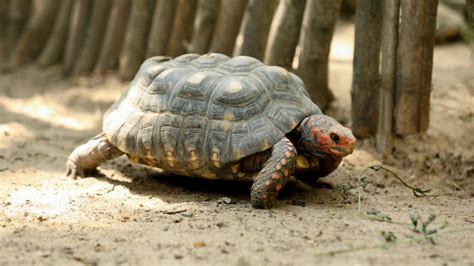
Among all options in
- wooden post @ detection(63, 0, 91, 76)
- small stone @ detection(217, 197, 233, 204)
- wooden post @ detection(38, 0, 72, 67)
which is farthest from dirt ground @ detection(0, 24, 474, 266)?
wooden post @ detection(38, 0, 72, 67)

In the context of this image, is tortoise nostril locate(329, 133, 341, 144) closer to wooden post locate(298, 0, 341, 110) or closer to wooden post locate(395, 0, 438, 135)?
wooden post locate(395, 0, 438, 135)

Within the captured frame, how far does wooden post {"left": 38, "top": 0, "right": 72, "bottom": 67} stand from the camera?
28.8ft

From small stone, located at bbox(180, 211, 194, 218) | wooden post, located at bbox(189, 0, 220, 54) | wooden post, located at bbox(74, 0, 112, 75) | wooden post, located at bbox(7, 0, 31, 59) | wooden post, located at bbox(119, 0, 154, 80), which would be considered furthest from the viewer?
wooden post, located at bbox(7, 0, 31, 59)

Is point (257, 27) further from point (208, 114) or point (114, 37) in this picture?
point (114, 37)

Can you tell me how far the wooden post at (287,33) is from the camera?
19.8 feet

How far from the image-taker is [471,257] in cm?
346

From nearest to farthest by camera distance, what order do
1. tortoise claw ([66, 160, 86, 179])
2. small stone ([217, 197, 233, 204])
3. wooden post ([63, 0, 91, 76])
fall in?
small stone ([217, 197, 233, 204])
tortoise claw ([66, 160, 86, 179])
wooden post ([63, 0, 91, 76])

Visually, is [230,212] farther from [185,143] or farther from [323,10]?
[323,10]

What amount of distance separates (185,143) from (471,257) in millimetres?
2083

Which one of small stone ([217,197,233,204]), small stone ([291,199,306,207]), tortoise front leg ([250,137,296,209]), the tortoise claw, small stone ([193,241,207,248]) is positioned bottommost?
the tortoise claw

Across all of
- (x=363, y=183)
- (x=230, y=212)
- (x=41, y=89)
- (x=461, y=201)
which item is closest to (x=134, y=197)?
(x=230, y=212)

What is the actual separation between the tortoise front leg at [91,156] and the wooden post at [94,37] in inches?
122

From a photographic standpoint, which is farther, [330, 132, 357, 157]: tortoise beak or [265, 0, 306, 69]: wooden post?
[265, 0, 306, 69]: wooden post

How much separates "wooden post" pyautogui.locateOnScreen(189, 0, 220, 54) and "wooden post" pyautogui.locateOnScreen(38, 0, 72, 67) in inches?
94.9
